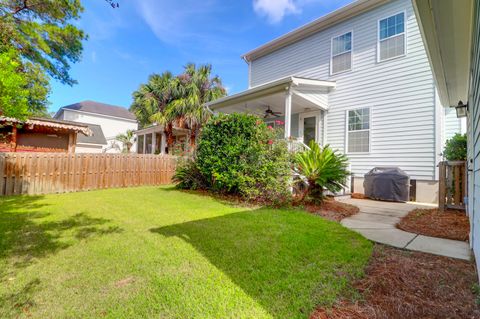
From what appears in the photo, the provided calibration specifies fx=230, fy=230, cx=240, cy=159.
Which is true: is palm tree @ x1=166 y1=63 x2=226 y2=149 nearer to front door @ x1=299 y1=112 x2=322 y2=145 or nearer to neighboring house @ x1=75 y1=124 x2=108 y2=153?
front door @ x1=299 y1=112 x2=322 y2=145

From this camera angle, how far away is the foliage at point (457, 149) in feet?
19.6

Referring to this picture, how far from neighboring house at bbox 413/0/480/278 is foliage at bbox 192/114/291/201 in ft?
12.1

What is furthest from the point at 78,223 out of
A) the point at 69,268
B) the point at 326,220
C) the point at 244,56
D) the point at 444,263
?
the point at 244,56

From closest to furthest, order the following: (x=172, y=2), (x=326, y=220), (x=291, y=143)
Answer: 1. (x=326, y=220)
2. (x=291, y=143)
3. (x=172, y=2)

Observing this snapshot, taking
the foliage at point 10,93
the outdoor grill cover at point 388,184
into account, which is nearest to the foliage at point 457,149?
the outdoor grill cover at point 388,184

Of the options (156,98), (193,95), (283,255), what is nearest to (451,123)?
(283,255)

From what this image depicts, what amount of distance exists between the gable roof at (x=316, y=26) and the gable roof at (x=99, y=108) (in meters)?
21.7

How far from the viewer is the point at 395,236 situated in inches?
145

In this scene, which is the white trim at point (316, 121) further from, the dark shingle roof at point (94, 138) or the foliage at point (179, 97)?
the dark shingle roof at point (94, 138)

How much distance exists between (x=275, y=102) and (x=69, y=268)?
8701mm

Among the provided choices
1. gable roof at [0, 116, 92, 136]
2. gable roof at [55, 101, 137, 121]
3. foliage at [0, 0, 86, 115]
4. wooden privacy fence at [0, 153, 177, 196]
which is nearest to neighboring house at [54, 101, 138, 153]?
gable roof at [55, 101, 137, 121]

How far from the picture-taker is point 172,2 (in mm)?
9195

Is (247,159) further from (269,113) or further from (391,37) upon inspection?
(391,37)

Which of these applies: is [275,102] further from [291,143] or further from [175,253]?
[175,253]
